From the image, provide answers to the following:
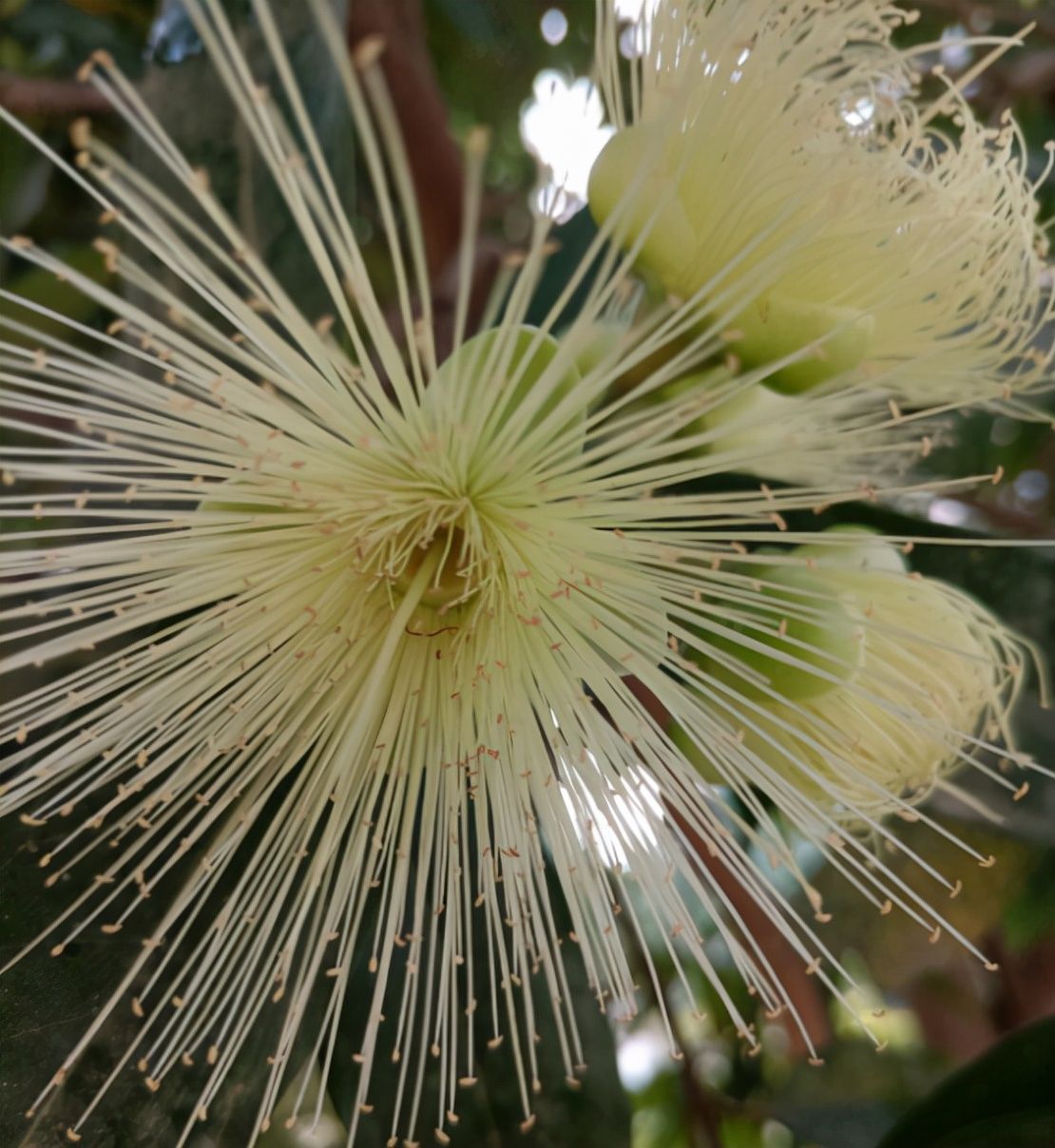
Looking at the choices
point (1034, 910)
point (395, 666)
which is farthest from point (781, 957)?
point (395, 666)

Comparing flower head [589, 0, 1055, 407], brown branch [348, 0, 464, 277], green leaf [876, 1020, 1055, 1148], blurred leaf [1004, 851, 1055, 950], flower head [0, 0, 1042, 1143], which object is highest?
brown branch [348, 0, 464, 277]

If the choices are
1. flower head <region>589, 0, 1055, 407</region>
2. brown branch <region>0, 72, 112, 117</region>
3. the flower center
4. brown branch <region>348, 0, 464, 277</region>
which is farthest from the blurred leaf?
brown branch <region>0, 72, 112, 117</region>

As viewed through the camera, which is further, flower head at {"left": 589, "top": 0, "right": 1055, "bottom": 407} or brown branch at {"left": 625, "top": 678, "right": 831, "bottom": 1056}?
brown branch at {"left": 625, "top": 678, "right": 831, "bottom": 1056}

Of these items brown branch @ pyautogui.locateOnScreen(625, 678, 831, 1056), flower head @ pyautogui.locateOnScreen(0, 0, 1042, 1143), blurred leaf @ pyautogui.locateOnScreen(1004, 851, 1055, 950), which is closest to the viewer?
flower head @ pyautogui.locateOnScreen(0, 0, 1042, 1143)

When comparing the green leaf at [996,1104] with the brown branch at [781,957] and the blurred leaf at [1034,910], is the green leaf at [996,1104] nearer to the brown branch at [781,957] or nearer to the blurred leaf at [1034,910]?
the brown branch at [781,957]

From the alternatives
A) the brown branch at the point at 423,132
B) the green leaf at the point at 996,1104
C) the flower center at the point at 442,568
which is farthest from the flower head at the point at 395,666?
the brown branch at the point at 423,132

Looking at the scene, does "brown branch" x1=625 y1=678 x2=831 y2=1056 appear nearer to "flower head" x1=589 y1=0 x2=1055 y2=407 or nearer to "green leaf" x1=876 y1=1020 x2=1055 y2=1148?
"green leaf" x1=876 y1=1020 x2=1055 y2=1148
